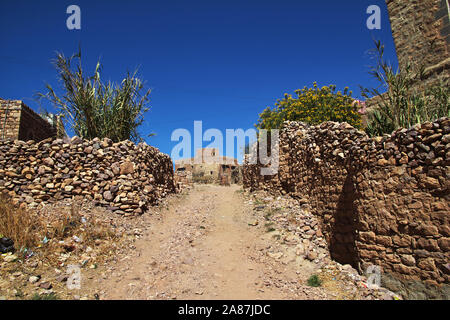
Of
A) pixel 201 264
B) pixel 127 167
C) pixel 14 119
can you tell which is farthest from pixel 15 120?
pixel 201 264

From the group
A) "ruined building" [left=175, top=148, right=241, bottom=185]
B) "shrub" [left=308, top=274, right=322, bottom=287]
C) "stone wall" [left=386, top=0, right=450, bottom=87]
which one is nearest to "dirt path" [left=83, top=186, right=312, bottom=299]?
"shrub" [left=308, top=274, right=322, bottom=287]

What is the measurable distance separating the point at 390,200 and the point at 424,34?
7.67m

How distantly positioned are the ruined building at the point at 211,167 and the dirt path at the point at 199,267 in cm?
1517

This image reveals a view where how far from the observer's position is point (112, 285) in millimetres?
4367

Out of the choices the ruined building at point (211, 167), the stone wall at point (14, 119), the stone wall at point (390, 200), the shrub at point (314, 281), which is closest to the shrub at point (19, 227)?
the stone wall at point (14, 119)

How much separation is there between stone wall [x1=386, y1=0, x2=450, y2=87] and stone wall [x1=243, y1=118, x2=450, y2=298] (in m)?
4.71

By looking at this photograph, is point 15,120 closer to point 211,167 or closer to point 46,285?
point 46,285

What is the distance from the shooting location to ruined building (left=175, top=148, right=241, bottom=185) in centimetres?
2355

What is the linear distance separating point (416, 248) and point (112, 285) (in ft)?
16.9

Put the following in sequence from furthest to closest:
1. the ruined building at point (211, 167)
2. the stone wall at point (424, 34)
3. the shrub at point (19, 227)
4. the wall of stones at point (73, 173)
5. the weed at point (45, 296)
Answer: the ruined building at point (211, 167)
the stone wall at point (424, 34)
the wall of stones at point (73, 173)
the shrub at point (19, 227)
the weed at point (45, 296)

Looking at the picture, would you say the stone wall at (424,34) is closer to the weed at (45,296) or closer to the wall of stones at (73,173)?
the wall of stones at (73,173)

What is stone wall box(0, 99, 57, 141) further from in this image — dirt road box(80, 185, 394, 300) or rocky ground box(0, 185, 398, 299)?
dirt road box(80, 185, 394, 300)

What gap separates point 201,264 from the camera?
5.28m

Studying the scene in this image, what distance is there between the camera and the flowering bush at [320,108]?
11.6 m
